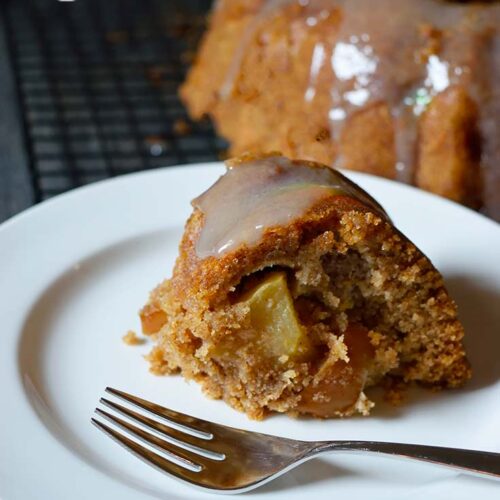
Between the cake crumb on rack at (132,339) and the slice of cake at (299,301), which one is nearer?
the slice of cake at (299,301)

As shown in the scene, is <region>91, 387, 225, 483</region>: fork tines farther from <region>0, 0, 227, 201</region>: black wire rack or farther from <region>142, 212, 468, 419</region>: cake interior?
<region>0, 0, 227, 201</region>: black wire rack

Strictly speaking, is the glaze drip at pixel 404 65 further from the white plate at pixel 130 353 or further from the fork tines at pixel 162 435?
the fork tines at pixel 162 435

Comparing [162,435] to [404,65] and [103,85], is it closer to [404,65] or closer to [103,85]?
[404,65]

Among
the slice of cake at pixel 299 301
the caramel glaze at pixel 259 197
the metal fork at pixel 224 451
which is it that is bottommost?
the metal fork at pixel 224 451

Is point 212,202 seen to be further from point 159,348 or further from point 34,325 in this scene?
point 34,325

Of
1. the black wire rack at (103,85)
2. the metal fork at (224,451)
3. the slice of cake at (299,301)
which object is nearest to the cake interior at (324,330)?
the slice of cake at (299,301)
